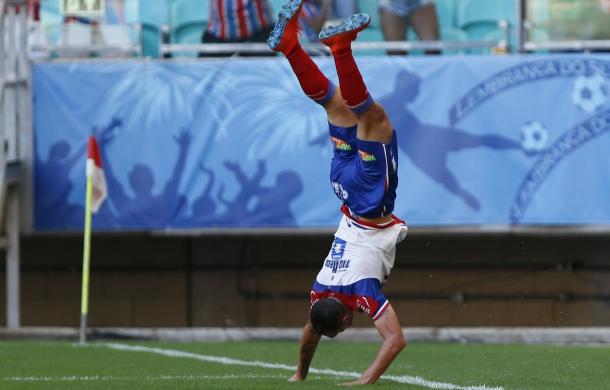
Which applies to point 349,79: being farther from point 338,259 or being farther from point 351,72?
point 338,259

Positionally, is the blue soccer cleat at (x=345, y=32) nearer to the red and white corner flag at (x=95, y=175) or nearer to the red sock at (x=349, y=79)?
the red sock at (x=349, y=79)

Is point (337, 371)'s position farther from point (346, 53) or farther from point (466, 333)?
point (466, 333)

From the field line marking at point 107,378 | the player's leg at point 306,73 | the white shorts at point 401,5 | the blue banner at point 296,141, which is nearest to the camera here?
the player's leg at point 306,73

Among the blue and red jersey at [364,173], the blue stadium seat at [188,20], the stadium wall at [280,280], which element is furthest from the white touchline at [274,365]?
the blue stadium seat at [188,20]

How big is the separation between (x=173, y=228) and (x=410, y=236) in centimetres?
301

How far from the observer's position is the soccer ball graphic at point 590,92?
1608 centimetres

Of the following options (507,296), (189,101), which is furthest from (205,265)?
(507,296)

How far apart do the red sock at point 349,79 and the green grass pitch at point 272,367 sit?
73.2 inches

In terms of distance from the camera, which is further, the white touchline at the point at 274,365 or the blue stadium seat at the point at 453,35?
the blue stadium seat at the point at 453,35

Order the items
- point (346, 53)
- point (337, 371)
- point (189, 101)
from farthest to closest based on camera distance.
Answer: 1. point (189, 101)
2. point (337, 371)
3. point (346, 53)

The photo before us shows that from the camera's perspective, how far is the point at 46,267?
18.7 m

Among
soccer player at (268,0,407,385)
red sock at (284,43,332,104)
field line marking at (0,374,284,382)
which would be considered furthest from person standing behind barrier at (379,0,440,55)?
field line marking at (0,374,284,382)

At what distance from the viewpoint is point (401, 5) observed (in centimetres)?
1634

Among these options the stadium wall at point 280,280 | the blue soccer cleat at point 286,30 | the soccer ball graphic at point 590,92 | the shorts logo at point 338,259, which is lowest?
the stadium wall at point 280,280
